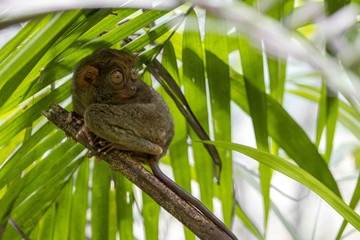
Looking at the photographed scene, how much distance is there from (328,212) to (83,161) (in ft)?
24.7

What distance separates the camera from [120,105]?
235 cm

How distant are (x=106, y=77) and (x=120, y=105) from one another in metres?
0.21

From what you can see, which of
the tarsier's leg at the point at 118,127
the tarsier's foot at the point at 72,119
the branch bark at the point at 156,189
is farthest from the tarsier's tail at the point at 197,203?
the tarsier's foot at the point at 72,119

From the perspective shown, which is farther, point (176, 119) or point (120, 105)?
point (176, 119)

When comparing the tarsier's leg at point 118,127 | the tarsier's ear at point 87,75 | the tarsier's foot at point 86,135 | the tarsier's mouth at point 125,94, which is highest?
the tarsier's mouth at point 125,94

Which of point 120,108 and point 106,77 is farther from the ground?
point 106,77

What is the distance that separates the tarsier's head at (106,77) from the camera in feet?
7.48

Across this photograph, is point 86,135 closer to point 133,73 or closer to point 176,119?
point 133,73

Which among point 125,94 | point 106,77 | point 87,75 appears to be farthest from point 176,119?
point 87,75

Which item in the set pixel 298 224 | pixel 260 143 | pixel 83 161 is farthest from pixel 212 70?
pixel 298 224

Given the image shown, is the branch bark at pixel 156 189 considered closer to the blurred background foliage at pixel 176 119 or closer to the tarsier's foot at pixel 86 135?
the tarsier's foot at pixel 86 135

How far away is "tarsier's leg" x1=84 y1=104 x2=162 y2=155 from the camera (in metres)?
2.12

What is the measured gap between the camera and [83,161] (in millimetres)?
2354

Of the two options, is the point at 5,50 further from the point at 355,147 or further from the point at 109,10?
Answer: the point at 355,147
